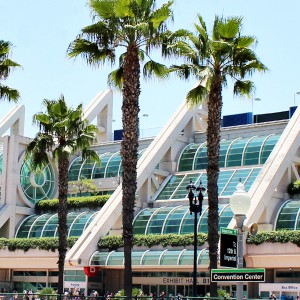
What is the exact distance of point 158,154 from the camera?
6144 centimetres

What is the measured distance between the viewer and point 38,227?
6200cm

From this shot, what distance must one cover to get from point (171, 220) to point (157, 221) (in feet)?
4.28

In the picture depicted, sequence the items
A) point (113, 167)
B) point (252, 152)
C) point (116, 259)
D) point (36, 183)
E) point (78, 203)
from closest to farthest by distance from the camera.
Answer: point (116, 259)
point (252, 152)
point (78, 203)
point (36, 183)
point (113, 167)

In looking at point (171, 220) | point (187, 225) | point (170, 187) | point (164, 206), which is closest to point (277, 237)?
point (187, 225)

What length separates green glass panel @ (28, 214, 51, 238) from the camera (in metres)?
61.4

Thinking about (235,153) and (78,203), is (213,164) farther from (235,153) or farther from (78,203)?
(78,203)

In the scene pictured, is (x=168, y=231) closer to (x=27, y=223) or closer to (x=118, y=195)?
(x=118, y=195)

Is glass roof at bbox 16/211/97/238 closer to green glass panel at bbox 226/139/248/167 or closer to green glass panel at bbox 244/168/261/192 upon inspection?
green glass panel at bbox 226/139/248/167

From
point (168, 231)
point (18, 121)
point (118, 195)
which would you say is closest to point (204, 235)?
point (168, 231)

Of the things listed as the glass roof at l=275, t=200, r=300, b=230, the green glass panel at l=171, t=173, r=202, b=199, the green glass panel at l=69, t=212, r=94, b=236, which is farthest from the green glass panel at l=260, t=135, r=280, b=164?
the green glass panel at l=69, t=212, r=94, b=236

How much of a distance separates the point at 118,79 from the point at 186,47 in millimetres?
3374

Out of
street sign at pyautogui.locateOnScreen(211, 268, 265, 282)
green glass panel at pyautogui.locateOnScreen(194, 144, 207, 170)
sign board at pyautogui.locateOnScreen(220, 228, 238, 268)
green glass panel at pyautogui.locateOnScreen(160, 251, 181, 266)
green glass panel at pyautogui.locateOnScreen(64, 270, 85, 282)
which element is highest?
green glass panel at pyautogui.locateOnScreen(194, 144, 207, 170)

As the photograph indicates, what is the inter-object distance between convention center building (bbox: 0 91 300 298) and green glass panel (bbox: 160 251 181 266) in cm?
7

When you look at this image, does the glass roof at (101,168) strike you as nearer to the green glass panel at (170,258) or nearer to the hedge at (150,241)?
the hedge at (150,241)
